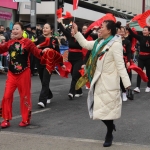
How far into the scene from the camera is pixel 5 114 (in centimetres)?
625

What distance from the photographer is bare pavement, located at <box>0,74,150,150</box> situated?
5.21 meters

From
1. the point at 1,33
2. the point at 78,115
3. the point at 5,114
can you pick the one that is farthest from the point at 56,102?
the point at 1,33

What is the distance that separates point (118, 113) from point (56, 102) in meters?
3.86

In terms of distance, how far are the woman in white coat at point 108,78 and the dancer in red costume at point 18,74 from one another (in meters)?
1.51

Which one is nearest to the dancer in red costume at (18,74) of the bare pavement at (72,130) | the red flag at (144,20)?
the bare pavement at (72,130)

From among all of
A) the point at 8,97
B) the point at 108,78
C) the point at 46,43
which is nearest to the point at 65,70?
the point at 46,43

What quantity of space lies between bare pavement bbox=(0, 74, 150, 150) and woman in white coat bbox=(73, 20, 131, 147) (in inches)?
16.7

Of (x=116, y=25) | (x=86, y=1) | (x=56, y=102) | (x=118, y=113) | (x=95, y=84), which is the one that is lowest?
(x=56, y=102)

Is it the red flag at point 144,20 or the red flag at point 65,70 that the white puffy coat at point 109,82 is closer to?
the red flag at point 65,70

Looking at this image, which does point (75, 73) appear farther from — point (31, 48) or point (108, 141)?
point (108, 141)

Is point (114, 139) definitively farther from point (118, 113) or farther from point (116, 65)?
point (116, 65)

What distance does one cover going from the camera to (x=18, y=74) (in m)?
6.27

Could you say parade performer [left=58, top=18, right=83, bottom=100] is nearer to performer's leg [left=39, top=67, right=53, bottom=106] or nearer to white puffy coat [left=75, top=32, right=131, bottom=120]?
performer's leg [left=39, top=67, right=53, bottom=106]

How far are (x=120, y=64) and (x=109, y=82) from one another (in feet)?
0.95
